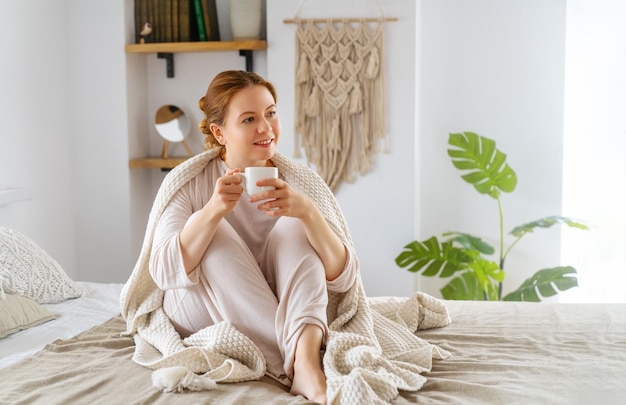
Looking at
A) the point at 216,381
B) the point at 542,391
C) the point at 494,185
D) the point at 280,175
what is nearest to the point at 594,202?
the point at 494,185

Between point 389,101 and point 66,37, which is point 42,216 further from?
point 389,101

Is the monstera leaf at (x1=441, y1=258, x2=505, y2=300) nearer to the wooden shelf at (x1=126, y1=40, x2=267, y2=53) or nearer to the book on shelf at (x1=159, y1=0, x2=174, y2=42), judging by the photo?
the wooden shelf at (x1=126, y1=40, x2=267, y2=53)

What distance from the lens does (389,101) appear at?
345 cm

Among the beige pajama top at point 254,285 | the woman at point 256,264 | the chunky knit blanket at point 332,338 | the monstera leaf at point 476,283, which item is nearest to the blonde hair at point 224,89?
the woman at point 256,264

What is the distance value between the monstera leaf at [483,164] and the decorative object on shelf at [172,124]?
122 cm

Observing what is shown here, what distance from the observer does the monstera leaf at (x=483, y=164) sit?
3457 millimetres

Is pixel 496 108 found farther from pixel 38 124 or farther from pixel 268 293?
pixel 268 293

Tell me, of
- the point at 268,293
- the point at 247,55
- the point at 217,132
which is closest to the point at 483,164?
the point at 247,55

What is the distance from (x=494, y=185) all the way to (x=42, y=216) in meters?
1.95

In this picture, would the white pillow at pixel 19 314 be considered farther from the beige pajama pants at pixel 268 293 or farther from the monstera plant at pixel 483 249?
the monstera plant at pixel 483 249

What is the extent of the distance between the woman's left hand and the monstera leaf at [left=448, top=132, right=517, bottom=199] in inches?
70.3

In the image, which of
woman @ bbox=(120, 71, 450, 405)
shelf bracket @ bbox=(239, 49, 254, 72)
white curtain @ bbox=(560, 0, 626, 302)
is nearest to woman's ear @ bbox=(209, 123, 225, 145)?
woman @ bbox=(120, 71, 450, 405)

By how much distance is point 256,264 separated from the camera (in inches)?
72.0

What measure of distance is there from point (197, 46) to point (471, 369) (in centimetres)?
227
